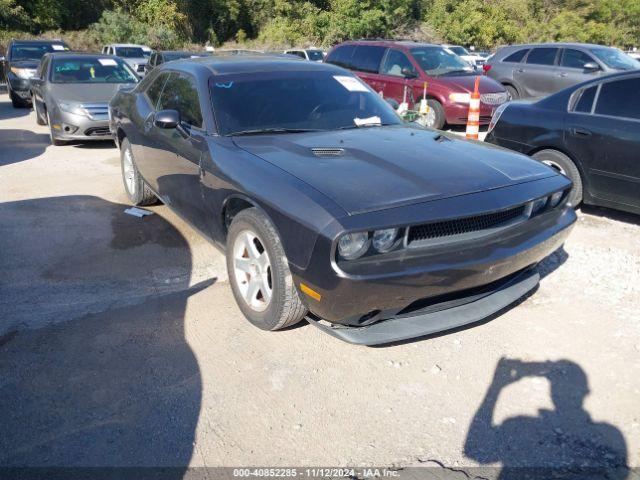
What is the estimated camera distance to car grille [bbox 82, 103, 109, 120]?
9023 mm

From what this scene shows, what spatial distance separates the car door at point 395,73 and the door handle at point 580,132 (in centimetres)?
531

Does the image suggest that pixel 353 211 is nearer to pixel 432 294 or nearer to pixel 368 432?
pixel 432 294

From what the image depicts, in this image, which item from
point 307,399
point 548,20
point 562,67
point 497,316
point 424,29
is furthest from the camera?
point 548,20

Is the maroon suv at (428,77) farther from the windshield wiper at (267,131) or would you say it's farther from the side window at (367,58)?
the windshield wiper at (267,131)

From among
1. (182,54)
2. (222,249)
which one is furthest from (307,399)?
(182,54)

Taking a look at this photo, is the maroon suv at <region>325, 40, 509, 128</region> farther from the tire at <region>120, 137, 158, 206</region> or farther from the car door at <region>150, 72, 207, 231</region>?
the car door at <region>150, 72, 207, 231</region>

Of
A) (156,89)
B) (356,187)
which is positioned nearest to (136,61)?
(156,89)

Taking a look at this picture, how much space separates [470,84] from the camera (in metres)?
10.5

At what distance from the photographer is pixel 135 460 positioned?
2.48 m

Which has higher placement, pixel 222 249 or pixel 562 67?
pixel 562 67

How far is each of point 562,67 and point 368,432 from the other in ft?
36.1

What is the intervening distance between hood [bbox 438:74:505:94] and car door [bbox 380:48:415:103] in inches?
28.7

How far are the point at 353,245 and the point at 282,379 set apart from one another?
2.92 ft

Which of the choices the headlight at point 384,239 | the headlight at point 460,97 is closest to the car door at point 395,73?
the headlight at point 460,97
